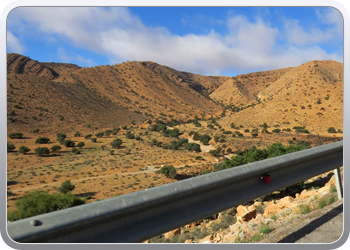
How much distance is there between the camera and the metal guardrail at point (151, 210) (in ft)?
6.16

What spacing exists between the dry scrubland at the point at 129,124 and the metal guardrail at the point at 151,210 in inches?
116

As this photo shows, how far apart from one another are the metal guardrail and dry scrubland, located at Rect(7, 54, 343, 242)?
2939 mm

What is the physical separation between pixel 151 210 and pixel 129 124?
199 feet

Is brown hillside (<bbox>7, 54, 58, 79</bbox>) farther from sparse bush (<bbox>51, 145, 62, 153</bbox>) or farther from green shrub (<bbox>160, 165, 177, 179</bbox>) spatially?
green shrub (<bbox>160, 165, 177, 179</bbox>)

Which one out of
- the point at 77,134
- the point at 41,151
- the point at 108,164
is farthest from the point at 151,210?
the point at 77,134

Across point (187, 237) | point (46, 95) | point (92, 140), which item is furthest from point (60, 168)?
point (46, 95)

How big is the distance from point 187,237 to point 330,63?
109 m

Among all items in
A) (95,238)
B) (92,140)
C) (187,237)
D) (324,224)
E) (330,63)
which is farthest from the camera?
(330,63)

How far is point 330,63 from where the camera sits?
315 ft

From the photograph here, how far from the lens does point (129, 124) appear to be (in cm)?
6216

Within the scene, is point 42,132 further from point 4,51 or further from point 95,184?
point 4,51

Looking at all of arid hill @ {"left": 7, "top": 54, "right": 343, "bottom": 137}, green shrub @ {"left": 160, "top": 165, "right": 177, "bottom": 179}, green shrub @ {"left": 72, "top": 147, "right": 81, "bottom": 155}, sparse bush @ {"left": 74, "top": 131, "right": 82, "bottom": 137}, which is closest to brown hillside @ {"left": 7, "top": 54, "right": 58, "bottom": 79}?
arid hill @ {"left": 7, "top": 54, "right": 343, "bottom": 137}

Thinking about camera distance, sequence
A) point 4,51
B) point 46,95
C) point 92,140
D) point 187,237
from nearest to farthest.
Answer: point 4,51
point 187,237
point 92,140
point 46,95

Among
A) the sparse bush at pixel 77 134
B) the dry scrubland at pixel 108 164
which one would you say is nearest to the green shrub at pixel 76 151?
the dry scrubland at pixel 108 164
